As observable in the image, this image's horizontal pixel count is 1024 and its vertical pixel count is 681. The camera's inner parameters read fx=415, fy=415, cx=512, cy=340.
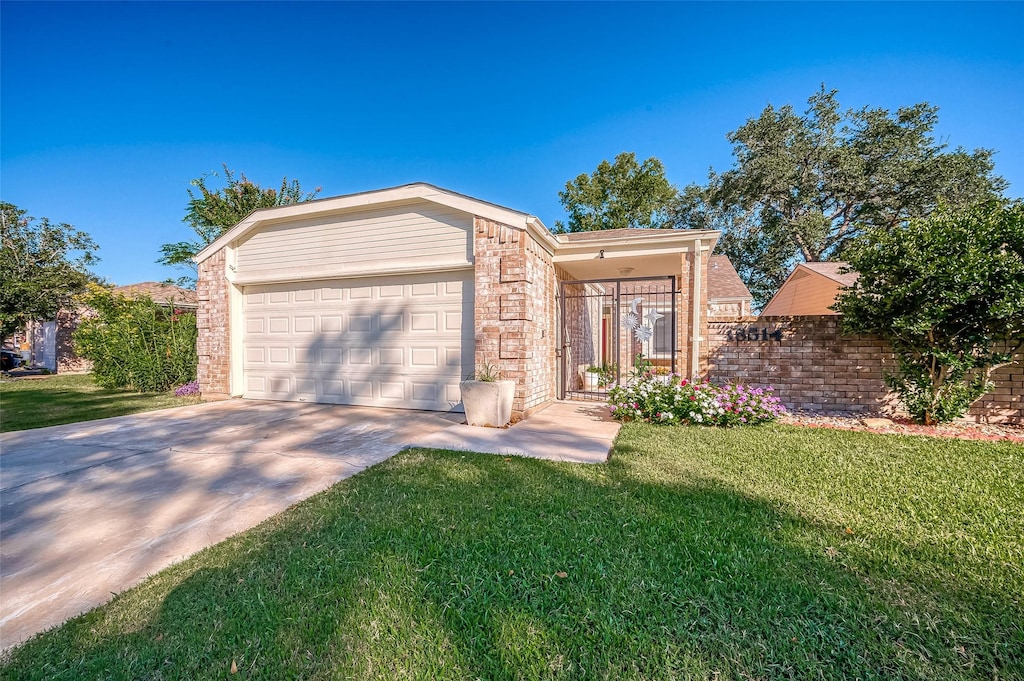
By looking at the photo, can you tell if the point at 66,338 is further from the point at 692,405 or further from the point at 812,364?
the point at 812,364

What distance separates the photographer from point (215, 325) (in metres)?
8.37

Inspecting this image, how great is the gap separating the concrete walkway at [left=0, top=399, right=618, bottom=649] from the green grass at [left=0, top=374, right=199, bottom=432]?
939 mm

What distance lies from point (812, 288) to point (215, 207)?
20505mm

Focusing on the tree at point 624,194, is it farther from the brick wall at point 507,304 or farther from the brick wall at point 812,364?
the brick wall at point 507,304

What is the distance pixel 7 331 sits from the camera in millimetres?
14688

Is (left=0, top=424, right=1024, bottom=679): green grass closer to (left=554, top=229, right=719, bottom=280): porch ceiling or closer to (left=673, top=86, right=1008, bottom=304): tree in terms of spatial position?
(left=554, top=229, right=719, bottom=280): porch ceiling

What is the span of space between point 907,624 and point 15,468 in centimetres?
682

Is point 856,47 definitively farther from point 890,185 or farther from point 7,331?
point 7,331

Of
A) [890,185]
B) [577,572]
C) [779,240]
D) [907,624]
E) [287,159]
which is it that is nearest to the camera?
[907,624]

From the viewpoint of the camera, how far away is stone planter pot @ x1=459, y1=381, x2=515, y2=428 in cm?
572

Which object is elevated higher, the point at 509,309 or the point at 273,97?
the point at 273,97

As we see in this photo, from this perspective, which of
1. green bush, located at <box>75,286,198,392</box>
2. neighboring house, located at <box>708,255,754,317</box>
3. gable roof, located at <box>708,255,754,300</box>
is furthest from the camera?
gable roof, located at <box>708,255,754,300</box>

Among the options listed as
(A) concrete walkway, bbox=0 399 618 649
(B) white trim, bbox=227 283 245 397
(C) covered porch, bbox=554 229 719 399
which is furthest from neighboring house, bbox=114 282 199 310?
(C) covered porch, bbox=554 229 719 399

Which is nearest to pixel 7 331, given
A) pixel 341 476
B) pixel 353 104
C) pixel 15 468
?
pixel 353 104
